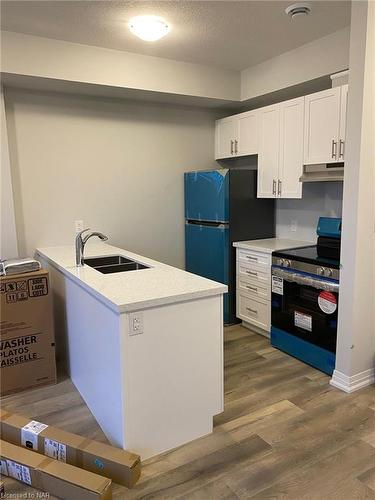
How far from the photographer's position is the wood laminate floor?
180cm

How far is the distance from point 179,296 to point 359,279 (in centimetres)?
135

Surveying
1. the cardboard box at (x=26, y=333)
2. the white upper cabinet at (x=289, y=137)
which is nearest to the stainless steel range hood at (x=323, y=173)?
the white upper cabinet at (x=289, y=137)

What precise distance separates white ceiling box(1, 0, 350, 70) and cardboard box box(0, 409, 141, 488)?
2.62 meters

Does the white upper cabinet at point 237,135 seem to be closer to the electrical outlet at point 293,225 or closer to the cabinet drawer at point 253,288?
the electrical outlet at point 293,225

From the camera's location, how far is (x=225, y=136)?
427 centimetres

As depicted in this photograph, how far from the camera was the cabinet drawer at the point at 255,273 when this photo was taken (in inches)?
136

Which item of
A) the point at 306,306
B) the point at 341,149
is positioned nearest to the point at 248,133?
the point at 341,149

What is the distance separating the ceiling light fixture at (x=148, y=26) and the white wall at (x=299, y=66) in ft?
4.15

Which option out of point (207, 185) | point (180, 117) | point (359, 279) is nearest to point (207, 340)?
point (359, 279)

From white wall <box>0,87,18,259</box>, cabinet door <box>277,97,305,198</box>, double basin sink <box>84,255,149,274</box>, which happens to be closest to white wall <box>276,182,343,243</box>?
cabinet door <box>277,97,305,198</box>

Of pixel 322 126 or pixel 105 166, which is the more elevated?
pixel 322 126

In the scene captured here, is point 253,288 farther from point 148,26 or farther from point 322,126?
point 148,26

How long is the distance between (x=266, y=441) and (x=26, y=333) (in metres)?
1.79

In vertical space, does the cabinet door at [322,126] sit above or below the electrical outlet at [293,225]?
above
